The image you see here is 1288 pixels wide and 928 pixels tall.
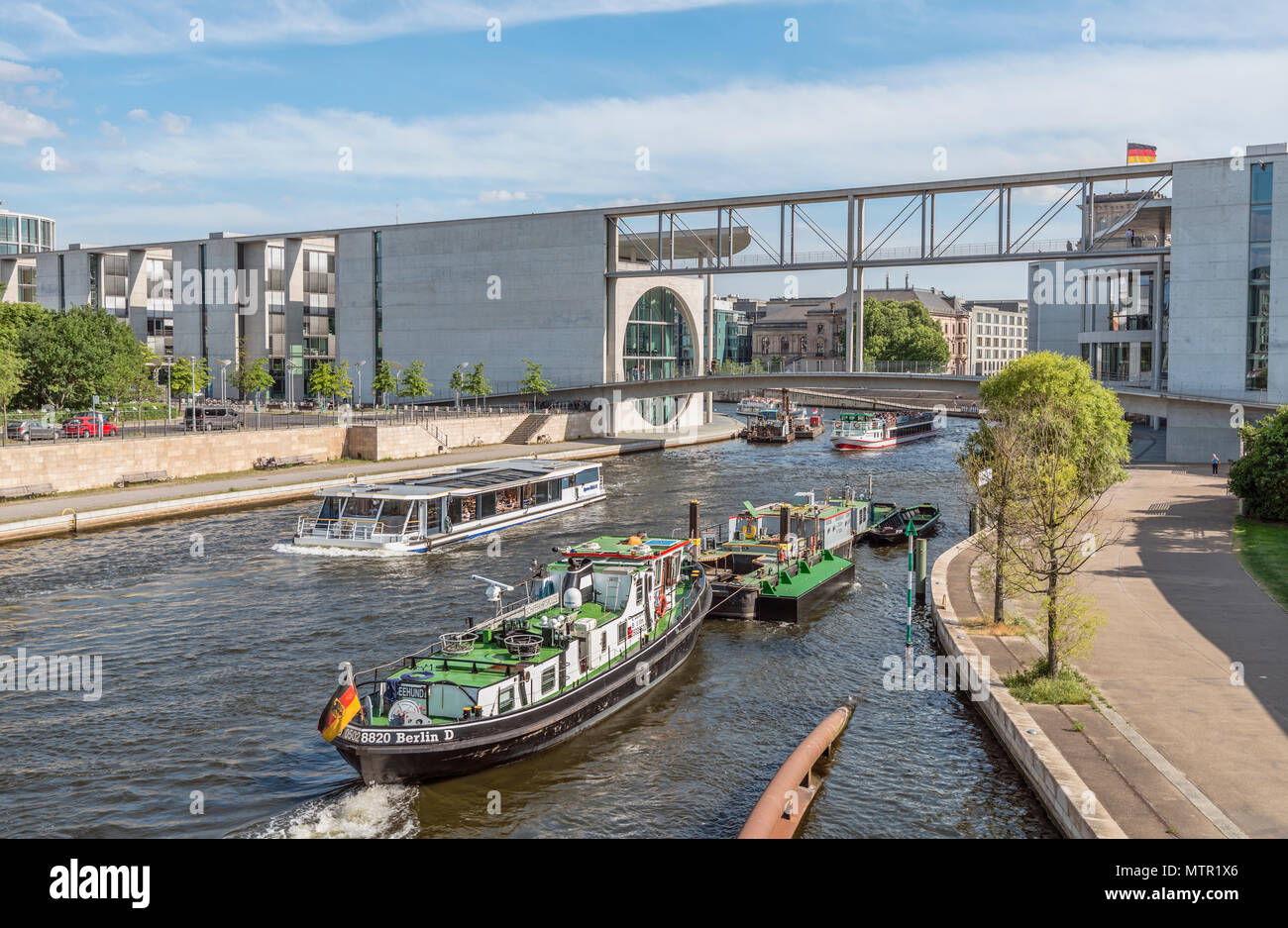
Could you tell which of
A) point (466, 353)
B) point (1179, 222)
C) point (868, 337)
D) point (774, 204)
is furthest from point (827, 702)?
point (868, 337)

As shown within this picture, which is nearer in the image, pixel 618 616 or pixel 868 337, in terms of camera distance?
pixel 618 616

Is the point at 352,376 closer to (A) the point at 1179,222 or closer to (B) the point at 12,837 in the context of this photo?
(A) the point at 1179,222

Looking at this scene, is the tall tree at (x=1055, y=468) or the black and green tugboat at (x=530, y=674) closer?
the black and green tugboat at (x=530, y=674)

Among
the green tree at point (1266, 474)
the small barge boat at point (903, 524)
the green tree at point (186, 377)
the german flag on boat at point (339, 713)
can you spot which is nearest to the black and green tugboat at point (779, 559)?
the small barge boat at point (903, 524)

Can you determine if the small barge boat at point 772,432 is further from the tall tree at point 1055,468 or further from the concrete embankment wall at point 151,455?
the tall tree at point 1055,468

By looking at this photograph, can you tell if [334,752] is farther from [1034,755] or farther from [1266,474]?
[1266,474]

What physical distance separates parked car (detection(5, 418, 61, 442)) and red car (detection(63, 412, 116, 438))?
965 mm

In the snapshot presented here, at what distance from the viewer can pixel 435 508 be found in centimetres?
4947

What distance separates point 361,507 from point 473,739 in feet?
95.4

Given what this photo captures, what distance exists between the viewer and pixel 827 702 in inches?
1065

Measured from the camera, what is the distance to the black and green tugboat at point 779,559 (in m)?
35.5

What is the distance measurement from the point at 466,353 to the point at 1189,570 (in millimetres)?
81917

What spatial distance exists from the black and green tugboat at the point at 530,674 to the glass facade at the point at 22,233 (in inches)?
7420
